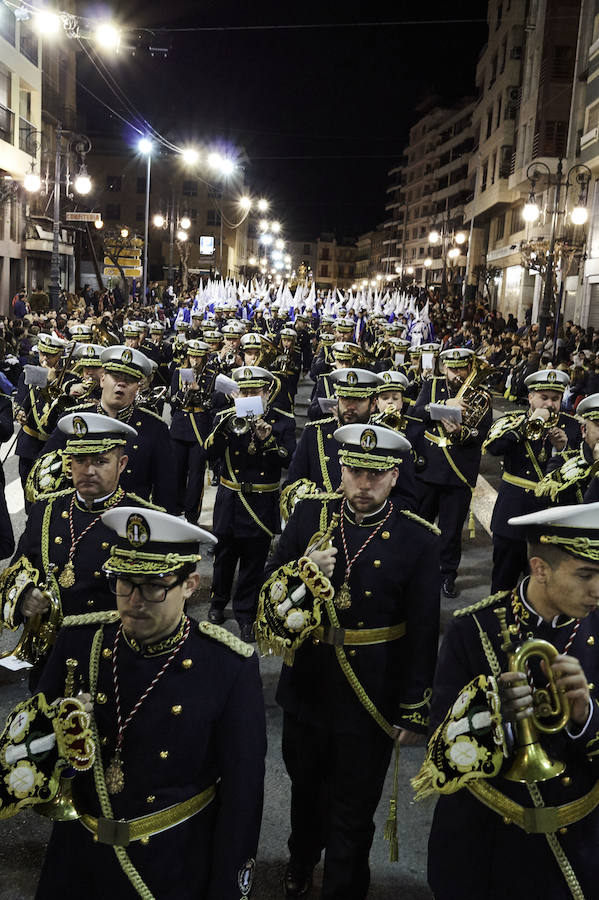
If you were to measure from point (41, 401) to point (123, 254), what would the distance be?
3024cm

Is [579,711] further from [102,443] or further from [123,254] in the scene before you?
[123,254]

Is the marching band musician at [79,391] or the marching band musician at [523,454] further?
the marching band musician at [79,391]

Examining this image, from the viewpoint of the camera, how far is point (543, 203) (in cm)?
3916

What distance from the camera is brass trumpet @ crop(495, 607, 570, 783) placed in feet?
8.82

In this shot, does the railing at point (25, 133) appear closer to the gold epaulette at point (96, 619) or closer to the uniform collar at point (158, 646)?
the gold epaulette at point (96, 619)

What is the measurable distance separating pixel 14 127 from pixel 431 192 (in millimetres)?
71739

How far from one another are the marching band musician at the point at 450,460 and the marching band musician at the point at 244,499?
6.67 feet

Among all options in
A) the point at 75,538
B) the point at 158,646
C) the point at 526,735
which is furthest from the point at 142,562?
the point at 75,538

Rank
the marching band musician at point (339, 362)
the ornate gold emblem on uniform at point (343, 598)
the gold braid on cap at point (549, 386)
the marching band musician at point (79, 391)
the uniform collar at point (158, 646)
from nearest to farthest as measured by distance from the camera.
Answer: the uniform collar at point (158, 646)
the ornate gold emblem on uniform at point (343, 598)
the gold braid on cap at point (549, 386)
the marching band musician at point (79, 391)
the marching band musician at point (339, 362)

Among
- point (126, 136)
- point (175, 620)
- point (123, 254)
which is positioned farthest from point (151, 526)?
point (126, 136)

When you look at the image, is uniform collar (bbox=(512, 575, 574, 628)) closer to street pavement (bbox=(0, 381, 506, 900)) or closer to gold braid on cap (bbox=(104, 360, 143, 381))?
street pavement (bbox=(0, 381, 506, 900))

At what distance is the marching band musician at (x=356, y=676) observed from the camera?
4105 mm

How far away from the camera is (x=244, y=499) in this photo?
26.0 ft

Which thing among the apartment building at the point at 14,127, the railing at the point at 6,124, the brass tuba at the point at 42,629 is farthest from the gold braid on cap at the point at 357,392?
the railing at the point at 6,124
